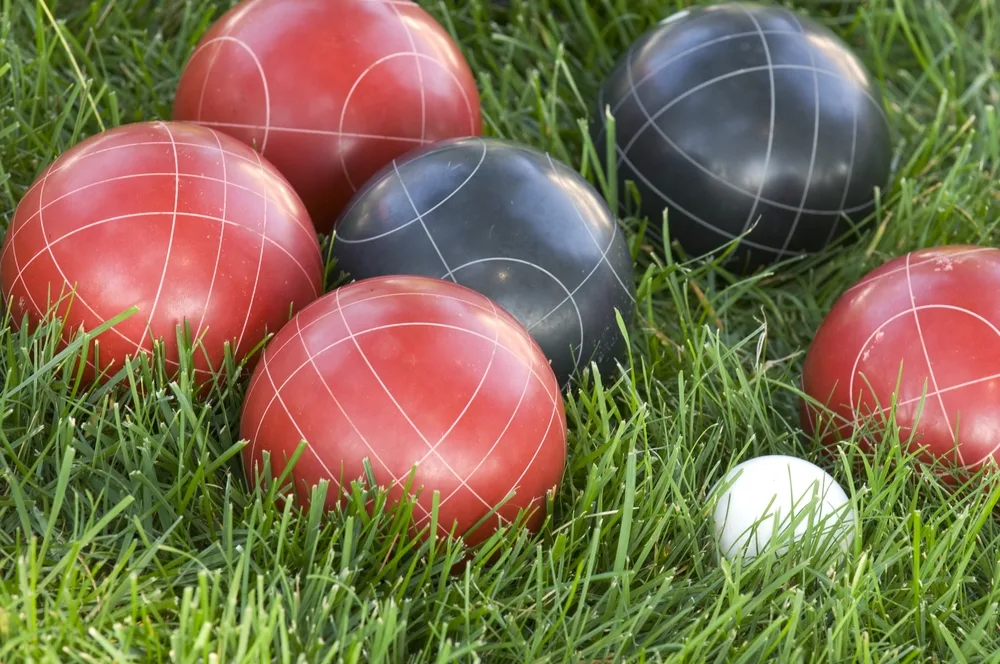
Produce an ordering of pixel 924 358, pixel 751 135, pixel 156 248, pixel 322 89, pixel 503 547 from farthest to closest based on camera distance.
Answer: pixel 751 135 → pixel 322 89 → pixel 924 358 → pixel 156 248 → pixel 503 547

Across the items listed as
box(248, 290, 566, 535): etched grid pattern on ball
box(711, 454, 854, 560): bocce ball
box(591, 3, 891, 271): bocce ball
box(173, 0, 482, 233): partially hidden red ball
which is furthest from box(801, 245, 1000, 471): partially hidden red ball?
box(173, 0, 482, 233): partially hidden red ball

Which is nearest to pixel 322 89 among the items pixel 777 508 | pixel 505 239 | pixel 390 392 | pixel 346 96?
pixel 346 96

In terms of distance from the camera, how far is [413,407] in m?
2.01

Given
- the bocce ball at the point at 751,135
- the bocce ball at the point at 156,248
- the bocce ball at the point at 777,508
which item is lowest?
the bocce ball at the point at 777,508

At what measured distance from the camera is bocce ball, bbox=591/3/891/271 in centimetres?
291

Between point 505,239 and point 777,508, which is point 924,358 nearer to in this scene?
point 777,508

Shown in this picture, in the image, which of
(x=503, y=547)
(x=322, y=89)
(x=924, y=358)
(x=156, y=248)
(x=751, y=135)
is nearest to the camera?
(x=503, y=547)

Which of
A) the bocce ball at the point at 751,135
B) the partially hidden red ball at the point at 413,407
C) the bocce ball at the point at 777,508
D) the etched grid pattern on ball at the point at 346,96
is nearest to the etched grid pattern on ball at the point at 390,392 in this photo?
the partially hidden red ball at the point at 413,407

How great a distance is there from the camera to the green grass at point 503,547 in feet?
6.05

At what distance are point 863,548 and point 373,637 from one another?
0.96m

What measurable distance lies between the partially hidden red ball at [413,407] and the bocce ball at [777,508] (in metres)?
0.35

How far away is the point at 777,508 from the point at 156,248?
128 centimetres

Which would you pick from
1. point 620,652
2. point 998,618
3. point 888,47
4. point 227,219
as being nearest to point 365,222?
point 227,219

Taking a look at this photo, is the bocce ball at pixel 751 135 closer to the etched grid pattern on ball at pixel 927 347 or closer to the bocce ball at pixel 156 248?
the etched grid pattern on ball at pixel 927 347
